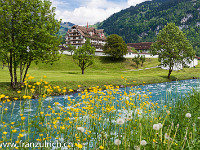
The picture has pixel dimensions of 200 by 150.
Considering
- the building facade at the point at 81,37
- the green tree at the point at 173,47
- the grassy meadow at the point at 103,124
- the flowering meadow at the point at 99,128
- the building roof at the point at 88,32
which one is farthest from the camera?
the building roof at the point at 88,32

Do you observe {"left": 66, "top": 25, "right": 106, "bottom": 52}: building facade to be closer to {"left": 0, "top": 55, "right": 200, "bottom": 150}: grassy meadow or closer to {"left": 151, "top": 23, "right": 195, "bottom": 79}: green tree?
{"left": 151, "top": 23, "right": 195, "bottom": 79}: green tree

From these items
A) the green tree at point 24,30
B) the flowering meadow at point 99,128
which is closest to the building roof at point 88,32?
the green tree at point 24,30

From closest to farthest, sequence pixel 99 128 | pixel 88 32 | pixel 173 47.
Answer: pixel 99 128
pixel 173 47
pixel 88 32

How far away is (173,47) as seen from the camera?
1710 inches

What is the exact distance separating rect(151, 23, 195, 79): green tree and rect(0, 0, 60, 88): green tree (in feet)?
98.5

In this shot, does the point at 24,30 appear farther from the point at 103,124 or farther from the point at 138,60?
the point at 138,60

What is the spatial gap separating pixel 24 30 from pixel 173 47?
34185 millimetres

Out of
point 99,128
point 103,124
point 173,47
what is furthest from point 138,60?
point 99,128

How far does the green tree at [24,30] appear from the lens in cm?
2272

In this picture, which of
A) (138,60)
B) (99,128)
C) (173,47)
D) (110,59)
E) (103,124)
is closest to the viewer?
(99,128)

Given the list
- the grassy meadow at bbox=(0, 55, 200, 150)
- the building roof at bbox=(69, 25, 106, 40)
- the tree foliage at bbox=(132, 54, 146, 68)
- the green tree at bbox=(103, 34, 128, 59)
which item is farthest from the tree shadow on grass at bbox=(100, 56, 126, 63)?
the grassy meadow at bbox=(0, 55, 200, 150)

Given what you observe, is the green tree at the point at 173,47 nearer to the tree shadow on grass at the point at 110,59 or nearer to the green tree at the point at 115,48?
the green tree at the point at 115,48

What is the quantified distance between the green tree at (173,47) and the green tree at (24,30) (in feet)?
98.5

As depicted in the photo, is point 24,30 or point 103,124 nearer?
point 103,124
